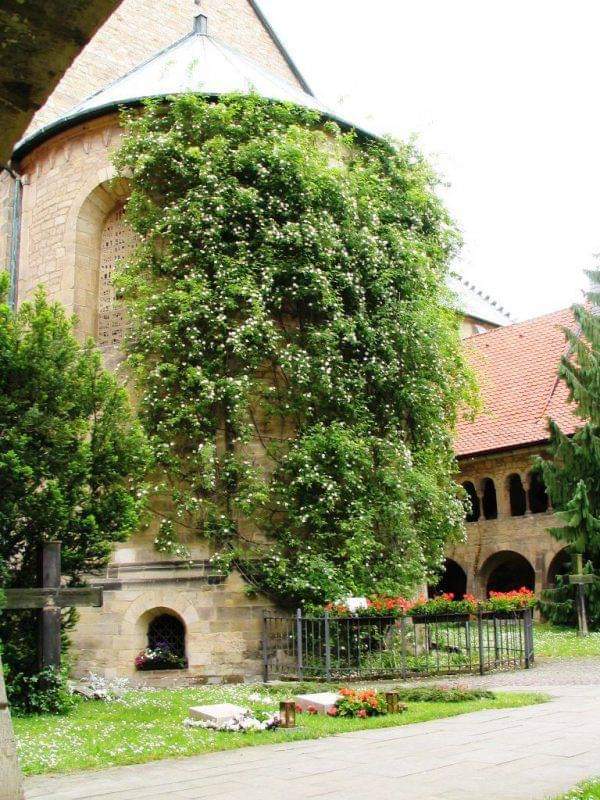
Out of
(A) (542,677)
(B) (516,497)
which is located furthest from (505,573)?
(A) (542,677)

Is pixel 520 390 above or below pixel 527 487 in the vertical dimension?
above

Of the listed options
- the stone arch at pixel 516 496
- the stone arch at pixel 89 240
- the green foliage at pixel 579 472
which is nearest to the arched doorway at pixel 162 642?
the stone arch at pixel 89 240

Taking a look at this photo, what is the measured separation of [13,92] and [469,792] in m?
4.31

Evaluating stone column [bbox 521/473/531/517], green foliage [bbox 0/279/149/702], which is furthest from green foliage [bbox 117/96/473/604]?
stone column [bbox 521/473/531/517]

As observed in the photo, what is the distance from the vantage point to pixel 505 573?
26.5m

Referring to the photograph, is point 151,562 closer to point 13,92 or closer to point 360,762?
point 360,762

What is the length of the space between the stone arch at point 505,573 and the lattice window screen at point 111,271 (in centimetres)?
1381

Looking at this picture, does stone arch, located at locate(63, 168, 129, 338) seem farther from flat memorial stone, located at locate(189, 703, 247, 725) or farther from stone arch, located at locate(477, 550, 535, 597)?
stone arch, located at locate(477, 550, 535, 597)

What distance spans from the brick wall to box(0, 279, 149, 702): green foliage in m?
9.85

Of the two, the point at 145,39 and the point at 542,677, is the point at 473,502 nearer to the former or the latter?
the point at 542,677

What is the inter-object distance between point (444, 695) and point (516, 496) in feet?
53.0

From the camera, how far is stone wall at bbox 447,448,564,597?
2333 cm

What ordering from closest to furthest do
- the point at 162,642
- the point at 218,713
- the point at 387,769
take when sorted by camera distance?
the point at 387,769, the point at 218,713, the point at 162,642

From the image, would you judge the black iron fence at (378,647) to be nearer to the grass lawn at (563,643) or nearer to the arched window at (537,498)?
the grass lawn at (563,643)
